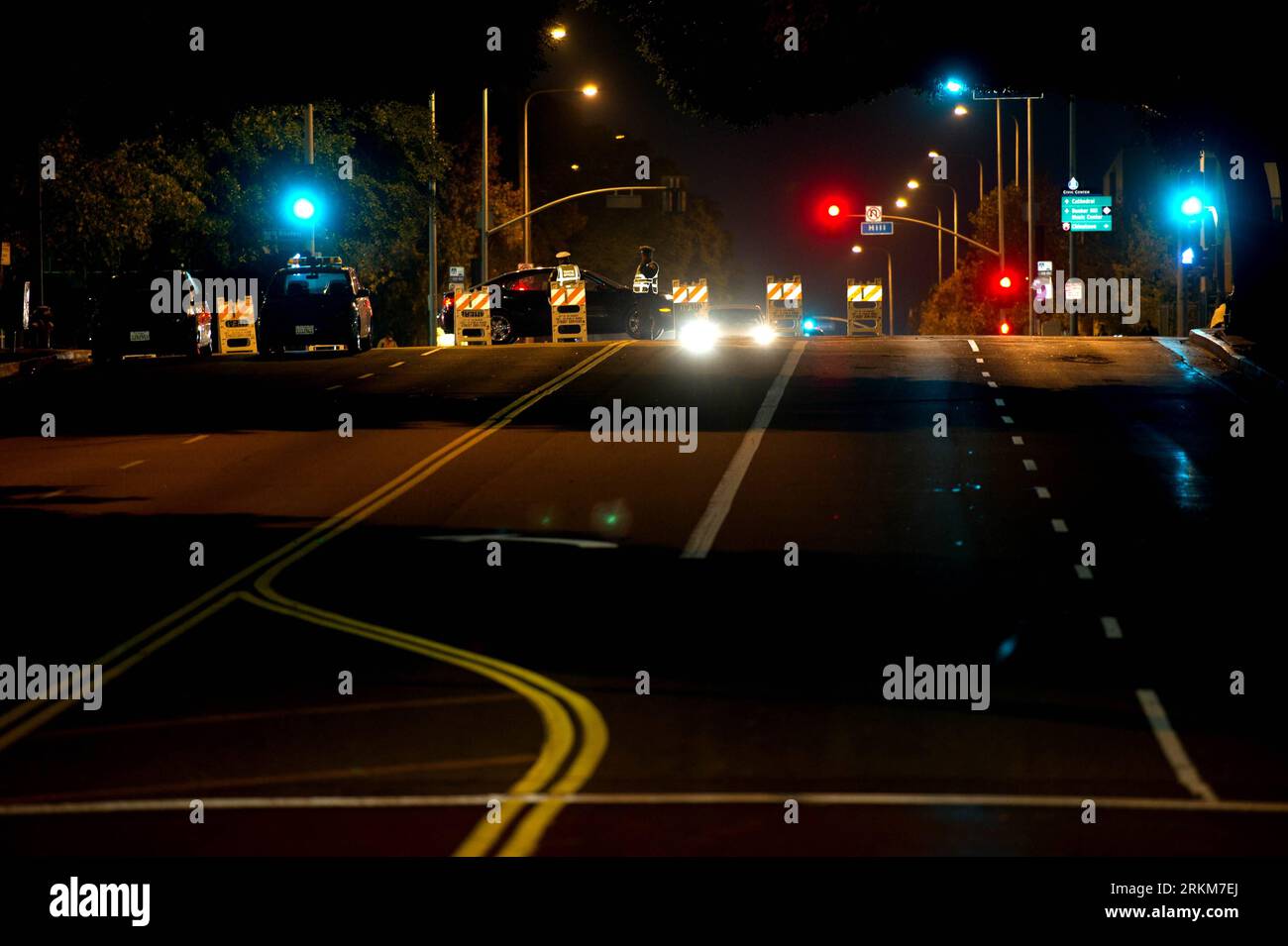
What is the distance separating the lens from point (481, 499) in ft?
75.3

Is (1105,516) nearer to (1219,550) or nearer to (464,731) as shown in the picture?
(1219,550)

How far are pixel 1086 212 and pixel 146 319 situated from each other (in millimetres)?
37751

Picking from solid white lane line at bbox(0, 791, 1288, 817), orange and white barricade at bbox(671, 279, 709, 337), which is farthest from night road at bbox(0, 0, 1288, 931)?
orange and white barricade at bbox(671, 279, 709, 337)

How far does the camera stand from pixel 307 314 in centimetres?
4353

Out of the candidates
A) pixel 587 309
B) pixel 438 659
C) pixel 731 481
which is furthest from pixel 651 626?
pixel 587 309

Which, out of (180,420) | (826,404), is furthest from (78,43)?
(826,404)

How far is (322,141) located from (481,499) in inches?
1742

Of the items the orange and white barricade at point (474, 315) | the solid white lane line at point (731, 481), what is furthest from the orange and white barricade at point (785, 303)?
the solid white lane line at point (731, 481)

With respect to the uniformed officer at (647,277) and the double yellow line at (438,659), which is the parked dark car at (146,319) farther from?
the double yellow line at (438,659)

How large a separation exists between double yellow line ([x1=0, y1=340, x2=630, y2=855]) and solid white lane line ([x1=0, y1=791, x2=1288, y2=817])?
273 millimetres

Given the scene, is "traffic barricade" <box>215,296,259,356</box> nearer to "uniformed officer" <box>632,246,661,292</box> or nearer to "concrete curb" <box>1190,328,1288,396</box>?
"uniformed officer" <box>632,246,661,292</box>

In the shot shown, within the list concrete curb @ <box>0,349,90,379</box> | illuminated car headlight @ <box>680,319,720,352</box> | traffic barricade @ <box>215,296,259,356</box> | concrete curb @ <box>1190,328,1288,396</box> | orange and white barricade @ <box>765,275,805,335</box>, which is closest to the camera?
concrete curb @ <box>1190,328,1288,396</box>

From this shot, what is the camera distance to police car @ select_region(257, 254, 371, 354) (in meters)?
43.5

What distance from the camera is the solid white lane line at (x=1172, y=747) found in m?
10.5
